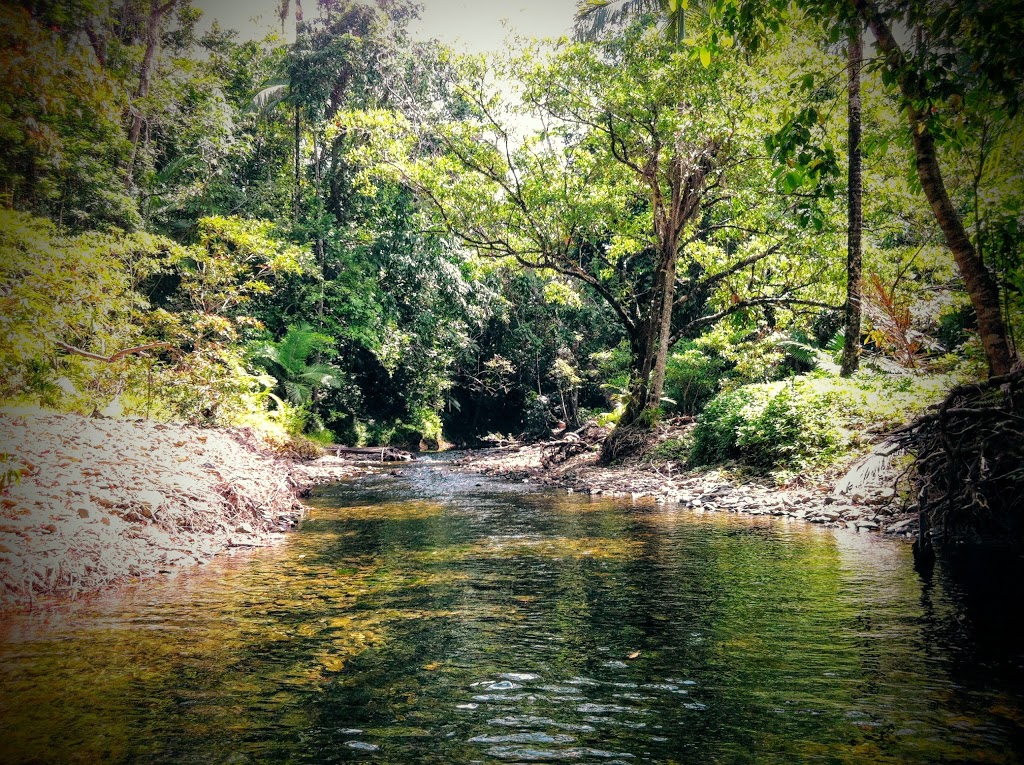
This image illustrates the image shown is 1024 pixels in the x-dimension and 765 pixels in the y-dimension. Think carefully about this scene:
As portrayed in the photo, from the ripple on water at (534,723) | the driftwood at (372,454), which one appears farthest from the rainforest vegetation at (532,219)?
the ripple on water at (534,723)

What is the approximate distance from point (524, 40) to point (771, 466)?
10906mm

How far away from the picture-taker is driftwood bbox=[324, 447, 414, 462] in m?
21.3

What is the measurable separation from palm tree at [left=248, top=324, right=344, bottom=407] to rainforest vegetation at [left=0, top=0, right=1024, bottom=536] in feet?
0.34

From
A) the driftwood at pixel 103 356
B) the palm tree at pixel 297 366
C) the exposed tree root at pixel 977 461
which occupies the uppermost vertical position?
the palm tree at pixel 297 366

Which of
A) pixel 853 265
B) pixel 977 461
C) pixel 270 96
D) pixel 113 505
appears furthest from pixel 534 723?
pixel 270 96

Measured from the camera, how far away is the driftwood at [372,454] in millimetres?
21348

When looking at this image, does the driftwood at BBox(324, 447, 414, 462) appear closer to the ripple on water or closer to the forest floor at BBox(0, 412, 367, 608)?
the forest floor at BBox(0, 412, 367, 608)

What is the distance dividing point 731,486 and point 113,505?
917 centimetres

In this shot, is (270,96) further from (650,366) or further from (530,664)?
(530,664)

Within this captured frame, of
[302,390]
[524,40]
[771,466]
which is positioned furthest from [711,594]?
[302,390]

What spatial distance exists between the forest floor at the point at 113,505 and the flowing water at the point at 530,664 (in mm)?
473

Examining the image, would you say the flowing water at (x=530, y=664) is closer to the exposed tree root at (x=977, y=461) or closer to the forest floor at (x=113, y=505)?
the forest floor at (x=113, y=505)

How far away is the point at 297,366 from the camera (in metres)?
21.5

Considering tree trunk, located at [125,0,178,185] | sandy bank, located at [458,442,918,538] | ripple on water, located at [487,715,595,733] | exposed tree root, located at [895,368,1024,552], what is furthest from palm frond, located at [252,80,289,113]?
ripple on water, located at [487,715,595,733]
